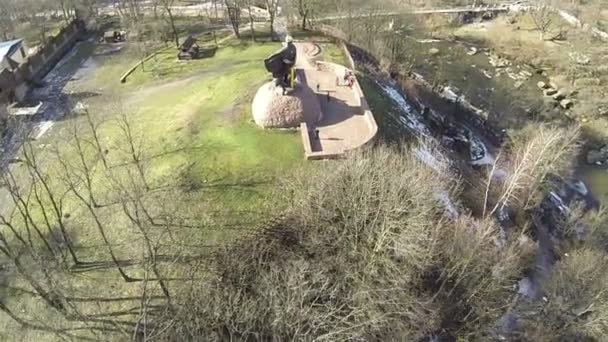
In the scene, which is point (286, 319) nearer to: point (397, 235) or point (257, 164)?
point (397, 235)

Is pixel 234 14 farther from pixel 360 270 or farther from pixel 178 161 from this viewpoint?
pixel 360 270

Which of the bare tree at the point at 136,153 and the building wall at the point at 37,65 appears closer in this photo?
the bare tree at the point at 136,153

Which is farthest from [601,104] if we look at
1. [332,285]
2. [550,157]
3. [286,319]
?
[286,319]

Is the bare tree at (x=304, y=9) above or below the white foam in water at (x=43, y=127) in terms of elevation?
above

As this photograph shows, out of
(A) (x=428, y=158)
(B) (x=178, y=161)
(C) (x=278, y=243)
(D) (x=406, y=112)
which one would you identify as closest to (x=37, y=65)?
(B) (x=178, y=161)

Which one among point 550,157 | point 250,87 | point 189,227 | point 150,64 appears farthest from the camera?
point 150,64

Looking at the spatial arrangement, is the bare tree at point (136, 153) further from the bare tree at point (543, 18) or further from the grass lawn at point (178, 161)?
the bare tree at point (543, 18)

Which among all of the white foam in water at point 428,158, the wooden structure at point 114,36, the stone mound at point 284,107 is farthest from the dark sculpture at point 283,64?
the wooden structure at point 114,36
